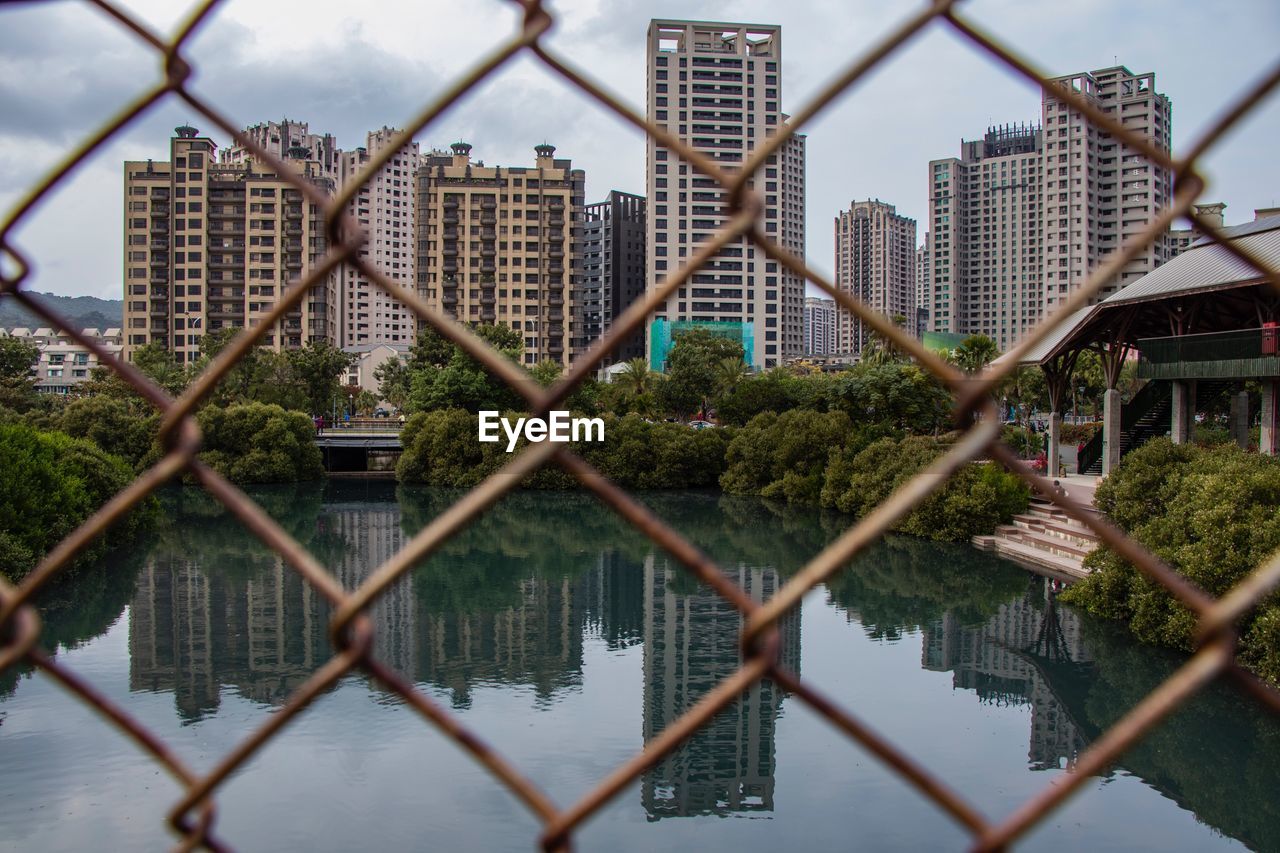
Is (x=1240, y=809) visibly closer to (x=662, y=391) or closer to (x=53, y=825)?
(x=53, y=825)

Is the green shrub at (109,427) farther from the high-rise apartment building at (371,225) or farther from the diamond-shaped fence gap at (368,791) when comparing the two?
the high-rise apartment building at (371,225)

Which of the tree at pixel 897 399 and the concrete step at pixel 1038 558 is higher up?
the tree at pixel 897 399

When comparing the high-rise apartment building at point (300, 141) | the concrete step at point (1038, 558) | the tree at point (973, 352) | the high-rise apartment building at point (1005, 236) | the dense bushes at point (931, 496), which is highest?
the high-rise apartment building at point (300, 141)

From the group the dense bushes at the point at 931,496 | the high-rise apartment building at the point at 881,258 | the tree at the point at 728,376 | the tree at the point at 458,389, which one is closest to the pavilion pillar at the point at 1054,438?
the dense bushes at the point at 931,496

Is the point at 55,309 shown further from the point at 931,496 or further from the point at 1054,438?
the point at 1054,438

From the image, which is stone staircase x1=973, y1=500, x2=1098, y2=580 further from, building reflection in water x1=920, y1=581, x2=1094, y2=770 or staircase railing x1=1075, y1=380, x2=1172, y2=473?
staircase railing x1=1075, y1=380, x2=1172, y2=473

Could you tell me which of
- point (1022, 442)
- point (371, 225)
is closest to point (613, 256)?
point (371, 225)

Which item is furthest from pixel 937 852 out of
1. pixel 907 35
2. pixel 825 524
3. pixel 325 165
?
pixel 325 165

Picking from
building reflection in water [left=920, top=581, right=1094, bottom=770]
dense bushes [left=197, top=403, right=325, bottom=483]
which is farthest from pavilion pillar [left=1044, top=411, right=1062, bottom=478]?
dense bushes [left=197, top=403, right=325, bottom=483]
